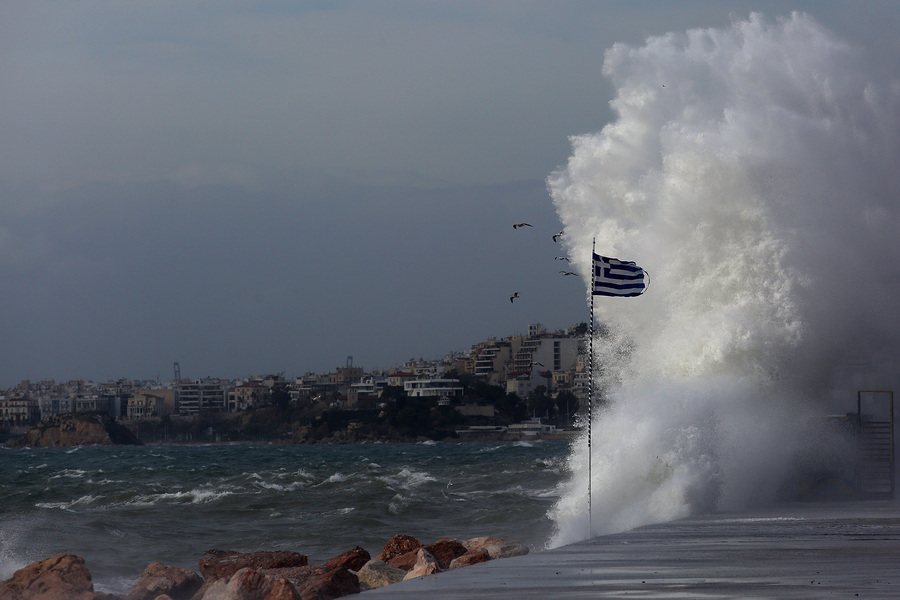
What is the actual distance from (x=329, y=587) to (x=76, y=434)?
150962 millimetres

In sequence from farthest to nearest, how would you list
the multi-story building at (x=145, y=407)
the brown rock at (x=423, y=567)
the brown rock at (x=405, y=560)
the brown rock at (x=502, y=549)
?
the multi-story building at (x=145, y=407), the brown rock at (x=502, y=549), the brown rock at (x=405, y=560), the brown rock at (x=423, y=567)

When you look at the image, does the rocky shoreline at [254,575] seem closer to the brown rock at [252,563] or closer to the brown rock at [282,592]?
the brown rock at [252,563]

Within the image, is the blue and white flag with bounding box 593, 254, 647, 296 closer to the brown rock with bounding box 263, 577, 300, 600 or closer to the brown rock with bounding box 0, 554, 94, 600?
the brown rock with bounding box 263, 577, 300, 600

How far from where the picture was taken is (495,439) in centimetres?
13362

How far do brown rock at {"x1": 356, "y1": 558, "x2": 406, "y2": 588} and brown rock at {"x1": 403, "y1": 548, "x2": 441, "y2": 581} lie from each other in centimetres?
22

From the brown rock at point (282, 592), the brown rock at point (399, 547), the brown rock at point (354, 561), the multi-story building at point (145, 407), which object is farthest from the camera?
the multi-story building at point (145, 407)

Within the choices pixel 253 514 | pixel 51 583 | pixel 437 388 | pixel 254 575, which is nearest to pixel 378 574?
pixel 254 575

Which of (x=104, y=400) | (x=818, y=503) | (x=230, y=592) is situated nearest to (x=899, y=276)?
(x=818, y=503)

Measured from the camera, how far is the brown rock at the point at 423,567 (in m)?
14.0

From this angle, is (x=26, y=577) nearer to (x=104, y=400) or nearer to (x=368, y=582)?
(x=368, y=582)

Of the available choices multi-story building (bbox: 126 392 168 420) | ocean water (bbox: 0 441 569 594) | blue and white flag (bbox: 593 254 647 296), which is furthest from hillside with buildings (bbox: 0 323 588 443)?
blue and white flag (bbox: 593 254 647 296)

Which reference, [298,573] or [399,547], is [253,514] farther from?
[298,573]

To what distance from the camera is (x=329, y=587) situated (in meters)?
12.1

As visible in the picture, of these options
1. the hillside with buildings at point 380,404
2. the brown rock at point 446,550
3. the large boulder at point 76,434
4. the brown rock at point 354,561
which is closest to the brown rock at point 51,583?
the brown rock at point 354,561
